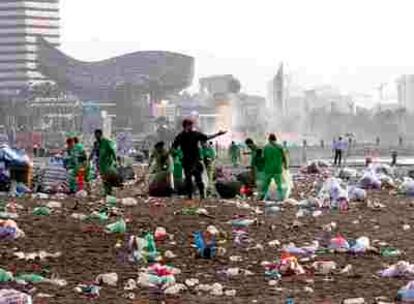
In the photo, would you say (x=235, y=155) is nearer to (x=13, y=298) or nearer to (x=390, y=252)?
(x=390, y=252)

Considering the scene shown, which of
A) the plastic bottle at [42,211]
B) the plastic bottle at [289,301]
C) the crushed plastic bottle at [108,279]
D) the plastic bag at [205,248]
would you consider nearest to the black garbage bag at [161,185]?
the plastic bottle at [42,211]

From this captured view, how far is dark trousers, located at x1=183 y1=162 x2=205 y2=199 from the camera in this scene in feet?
63.5

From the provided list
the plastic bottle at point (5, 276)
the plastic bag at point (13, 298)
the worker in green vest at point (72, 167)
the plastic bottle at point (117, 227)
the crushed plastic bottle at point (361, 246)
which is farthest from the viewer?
the worker in green vest at point (72, 167)

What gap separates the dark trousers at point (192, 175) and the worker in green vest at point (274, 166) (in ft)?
4.82

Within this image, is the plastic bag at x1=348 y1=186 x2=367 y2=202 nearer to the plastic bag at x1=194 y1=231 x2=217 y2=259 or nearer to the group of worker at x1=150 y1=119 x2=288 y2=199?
the group of worker at x1=150 y1=119 x2=288 y2=199

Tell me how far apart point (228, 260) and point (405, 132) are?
158 m

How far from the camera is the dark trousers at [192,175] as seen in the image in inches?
762

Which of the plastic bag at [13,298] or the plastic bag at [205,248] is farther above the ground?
the plastic bag at [13,298]

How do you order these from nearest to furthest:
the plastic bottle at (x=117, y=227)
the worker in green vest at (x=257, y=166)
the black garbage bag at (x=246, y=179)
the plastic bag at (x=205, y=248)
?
1. the plastic bag at (x=205, y=248)
2. the plastic bottle at (x=117, y=227)
3. the worker in green vest at (x=257, y=166)
4. the black garbage bag at (x=246, y=179)

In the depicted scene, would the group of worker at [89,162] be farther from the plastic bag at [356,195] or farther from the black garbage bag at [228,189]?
the plastic bag at [356,195]

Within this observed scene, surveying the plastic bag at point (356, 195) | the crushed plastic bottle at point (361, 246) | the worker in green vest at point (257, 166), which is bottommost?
the plastic bag at point (356, 195)

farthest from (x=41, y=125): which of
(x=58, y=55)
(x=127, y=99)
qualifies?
(x=58, y=55)

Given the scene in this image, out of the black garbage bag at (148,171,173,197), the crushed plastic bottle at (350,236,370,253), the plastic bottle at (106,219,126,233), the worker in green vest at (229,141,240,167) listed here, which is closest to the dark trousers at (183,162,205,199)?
the black garbage bag at (148,171,173,197)

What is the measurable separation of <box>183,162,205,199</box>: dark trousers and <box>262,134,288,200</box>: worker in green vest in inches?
57.8
